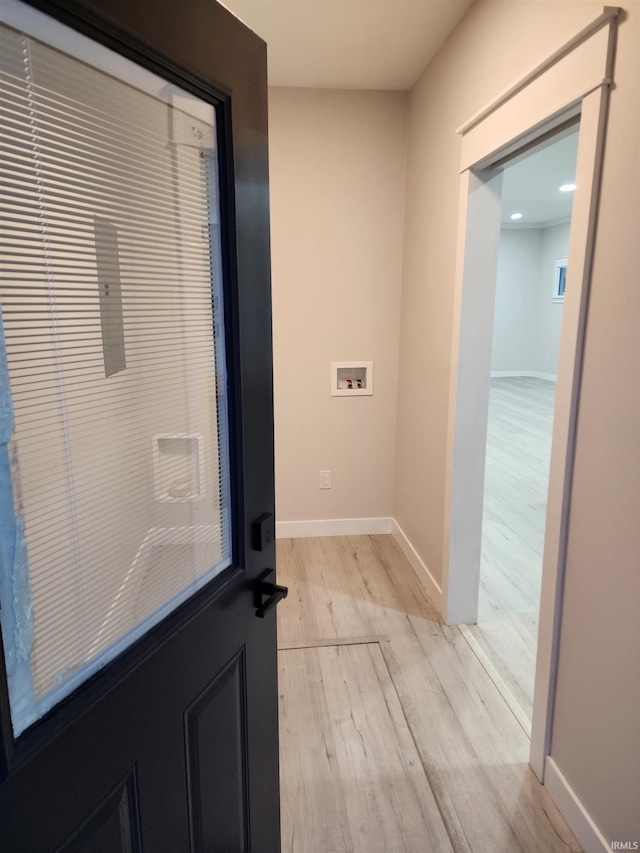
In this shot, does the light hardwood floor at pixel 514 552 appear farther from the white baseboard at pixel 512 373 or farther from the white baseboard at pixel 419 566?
the white baseboard at pixel 512 373

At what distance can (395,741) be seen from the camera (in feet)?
5.77

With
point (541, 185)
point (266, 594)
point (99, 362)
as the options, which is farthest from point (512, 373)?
point (99, 362)

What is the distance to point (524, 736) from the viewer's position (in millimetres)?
1779

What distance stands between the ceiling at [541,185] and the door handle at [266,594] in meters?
3.70

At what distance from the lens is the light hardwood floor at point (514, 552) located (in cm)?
220

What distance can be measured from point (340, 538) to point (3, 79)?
3.05 meters

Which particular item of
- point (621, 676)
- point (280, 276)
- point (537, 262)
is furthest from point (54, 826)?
point (537, 262)

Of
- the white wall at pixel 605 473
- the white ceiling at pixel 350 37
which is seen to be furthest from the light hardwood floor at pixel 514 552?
the white ceiling at pixel 350 37

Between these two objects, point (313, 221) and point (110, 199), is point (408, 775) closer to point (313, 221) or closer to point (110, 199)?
point (110, 199)

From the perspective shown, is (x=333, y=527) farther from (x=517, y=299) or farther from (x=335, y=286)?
(x=517, y=299)

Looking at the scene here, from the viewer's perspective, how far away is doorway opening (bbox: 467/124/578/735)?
2330mm

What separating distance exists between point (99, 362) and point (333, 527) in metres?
2.81

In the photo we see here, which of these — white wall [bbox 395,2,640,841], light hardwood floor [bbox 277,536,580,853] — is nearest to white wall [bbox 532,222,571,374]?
light hardwood floor [bbox 277,536,580,853]

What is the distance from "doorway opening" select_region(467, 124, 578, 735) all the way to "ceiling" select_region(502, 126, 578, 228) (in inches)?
0.5
